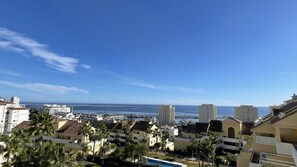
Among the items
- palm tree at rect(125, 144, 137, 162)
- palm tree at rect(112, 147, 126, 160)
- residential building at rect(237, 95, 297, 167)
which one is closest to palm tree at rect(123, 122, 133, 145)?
palm tree at rect(112, 147, 126, 160)

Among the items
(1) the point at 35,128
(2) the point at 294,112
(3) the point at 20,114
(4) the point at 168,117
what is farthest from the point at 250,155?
(4) the point at 168,117

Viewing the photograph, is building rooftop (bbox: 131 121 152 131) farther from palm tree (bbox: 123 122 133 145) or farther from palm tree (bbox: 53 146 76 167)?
palm tree (bbox: 53 146 76 167)

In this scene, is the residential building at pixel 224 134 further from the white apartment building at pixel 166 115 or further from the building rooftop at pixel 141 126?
the white apartment building at pixel 166 115

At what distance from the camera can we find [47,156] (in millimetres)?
26203

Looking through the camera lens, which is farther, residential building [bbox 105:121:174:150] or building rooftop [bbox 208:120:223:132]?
residential building [bbox 105:121:174:150]

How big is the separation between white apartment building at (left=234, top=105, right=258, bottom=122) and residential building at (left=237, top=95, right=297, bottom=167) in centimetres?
15173

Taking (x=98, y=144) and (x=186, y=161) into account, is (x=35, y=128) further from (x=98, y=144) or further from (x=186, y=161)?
(x=186, y=161)

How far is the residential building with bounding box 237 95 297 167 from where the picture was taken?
15383mm

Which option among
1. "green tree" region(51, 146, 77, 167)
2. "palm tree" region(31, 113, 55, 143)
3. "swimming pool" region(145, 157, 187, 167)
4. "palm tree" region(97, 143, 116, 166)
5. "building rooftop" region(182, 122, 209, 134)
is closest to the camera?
"green tree" region(51, 146, 77, 167)

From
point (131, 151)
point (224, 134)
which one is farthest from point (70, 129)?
point (224, 134)

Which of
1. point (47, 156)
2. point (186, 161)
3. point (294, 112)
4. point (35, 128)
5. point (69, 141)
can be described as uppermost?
point (294, 112)

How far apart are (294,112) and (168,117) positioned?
547 ft

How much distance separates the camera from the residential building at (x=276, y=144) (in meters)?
15.4

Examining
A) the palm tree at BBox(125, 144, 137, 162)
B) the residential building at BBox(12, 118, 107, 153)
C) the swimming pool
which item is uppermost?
the residential building at BBox(12, 118, 107, 153)
